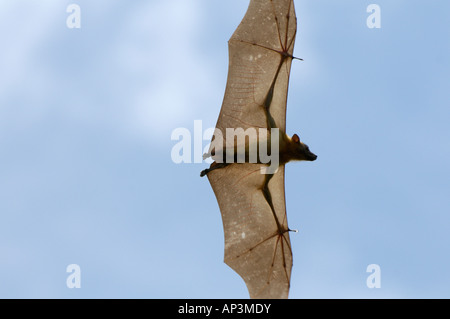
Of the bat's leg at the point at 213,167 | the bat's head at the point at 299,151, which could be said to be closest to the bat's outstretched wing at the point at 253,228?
the bat's leg at the point at 213,167

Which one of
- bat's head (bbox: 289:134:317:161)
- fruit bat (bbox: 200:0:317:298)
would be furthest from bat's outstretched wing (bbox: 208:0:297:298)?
bat's head (bbox: 289:134:317:161)

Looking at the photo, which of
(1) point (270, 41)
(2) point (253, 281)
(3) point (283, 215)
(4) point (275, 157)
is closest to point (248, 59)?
(1) point (270, 41)

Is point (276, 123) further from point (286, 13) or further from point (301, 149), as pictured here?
point (286, 13)

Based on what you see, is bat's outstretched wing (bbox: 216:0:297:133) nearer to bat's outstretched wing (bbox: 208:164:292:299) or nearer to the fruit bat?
the fruit bat

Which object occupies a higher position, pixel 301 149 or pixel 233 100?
pixel 233 100

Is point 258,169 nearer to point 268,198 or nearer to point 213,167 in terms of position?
point 268,198

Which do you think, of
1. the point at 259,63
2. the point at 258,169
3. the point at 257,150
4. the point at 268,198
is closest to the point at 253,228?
the point at 268,198
